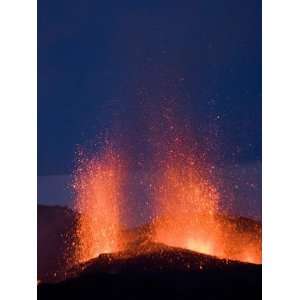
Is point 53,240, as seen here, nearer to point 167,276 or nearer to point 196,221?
point 167,276

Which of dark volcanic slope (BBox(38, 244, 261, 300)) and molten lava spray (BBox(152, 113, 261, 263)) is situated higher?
molten lava spray (BBox(152, 113, 261, 263))

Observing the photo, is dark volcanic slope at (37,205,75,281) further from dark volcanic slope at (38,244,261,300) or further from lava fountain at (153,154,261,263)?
lava fountain at (153,154,261,263)

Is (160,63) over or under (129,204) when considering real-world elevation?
over

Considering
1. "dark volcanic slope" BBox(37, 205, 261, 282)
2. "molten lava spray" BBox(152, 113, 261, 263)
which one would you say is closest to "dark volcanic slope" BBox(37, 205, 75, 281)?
"dark volcanic slope" BBox(37, 205, 261, 282)

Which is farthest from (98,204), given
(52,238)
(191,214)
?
(191,214)
